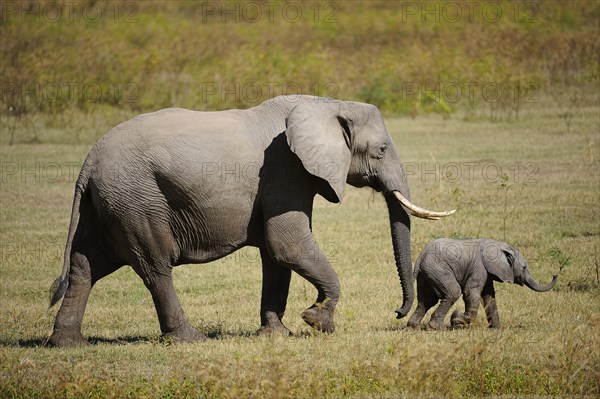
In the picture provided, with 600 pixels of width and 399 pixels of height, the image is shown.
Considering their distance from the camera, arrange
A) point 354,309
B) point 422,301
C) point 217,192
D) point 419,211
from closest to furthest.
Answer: point 217,192
point 419,211
point 422,301
point 354,309

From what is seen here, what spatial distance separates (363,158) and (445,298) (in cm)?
165

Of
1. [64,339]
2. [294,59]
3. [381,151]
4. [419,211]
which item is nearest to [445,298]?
[419,211]

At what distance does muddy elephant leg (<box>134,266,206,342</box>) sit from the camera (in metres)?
10.1

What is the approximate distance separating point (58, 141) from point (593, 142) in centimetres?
1248

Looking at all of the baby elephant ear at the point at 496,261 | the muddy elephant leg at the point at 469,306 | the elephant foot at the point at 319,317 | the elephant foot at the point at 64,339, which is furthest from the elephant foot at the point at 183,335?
the baby elephant ear at the point at 496,261

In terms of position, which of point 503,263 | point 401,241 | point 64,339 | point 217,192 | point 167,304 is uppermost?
point 217,192

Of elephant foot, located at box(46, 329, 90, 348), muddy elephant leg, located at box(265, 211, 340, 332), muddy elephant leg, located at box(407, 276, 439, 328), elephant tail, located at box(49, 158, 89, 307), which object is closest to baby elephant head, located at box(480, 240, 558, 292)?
muddy elephant leg, located at box(407, 276, 439, 328)

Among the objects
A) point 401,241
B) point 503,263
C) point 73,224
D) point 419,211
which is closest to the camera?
point 73,224

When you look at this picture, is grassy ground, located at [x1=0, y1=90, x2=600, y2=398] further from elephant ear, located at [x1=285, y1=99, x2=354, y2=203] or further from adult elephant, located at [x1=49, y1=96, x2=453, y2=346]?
elephant ear, located at [x1=285, y1=99, x2=354, y2=203]

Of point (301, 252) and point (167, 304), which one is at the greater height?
point (301, 252)

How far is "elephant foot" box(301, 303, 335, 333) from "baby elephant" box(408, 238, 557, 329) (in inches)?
38.2

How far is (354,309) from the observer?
12102 millimetres

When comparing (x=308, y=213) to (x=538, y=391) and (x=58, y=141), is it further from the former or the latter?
(x=58, y=141)

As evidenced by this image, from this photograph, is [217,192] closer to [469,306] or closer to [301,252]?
[301,252]
